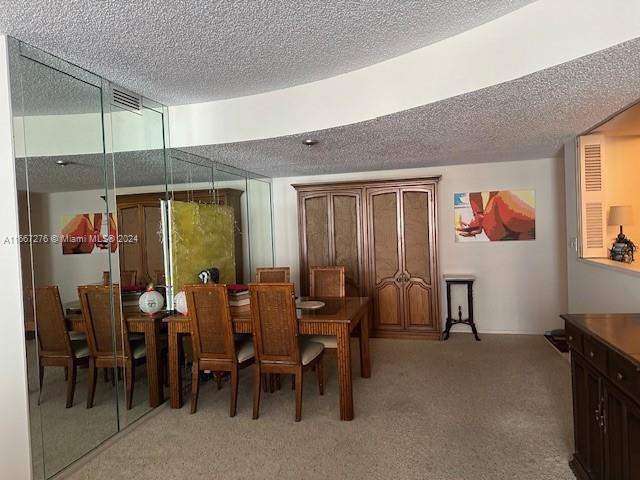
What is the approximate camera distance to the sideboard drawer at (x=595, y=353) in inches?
68.3


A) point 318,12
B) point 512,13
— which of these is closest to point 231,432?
point 318,12

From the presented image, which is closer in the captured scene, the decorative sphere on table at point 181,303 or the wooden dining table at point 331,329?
the wooden dining table at point 331,329

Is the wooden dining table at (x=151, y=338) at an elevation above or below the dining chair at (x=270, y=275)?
below

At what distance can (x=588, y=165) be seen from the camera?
144 inches

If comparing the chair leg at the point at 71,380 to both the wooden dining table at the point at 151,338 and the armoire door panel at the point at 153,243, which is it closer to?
the wooden dining table at the point at 151,338

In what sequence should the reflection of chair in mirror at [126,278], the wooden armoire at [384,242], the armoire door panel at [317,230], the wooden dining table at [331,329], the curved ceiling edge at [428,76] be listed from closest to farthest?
the curved ceiling edge at [428,76] → the reflection of chair in mirror at [126,278] → the wooden dining table at [331,329] → the wooden armoire at [384,242] → the armoire door panel at [317,230]

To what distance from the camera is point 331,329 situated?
3.02 m

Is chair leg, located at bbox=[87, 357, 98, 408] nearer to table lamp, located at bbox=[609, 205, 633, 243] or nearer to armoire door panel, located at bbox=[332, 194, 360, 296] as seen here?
armoire door panel, located at bbox=[332, 194, 360, 296]

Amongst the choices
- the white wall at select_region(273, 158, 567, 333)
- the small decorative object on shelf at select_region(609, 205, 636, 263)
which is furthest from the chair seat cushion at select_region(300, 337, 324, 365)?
the small decorative object on shelf at select_region(609, 205, 636, 263)

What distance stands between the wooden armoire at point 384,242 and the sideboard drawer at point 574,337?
9.15 feet

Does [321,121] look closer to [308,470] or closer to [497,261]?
[308,470]

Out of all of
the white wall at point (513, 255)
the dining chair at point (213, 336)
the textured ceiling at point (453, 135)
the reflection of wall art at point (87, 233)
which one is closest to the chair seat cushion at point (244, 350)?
the dining chair at point (213, 336)

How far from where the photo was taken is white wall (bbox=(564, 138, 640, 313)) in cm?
279

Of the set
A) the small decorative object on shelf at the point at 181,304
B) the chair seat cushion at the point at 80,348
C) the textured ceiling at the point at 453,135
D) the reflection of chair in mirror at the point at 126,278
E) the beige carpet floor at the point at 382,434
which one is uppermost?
the textured ceiling at the point at 453,135
